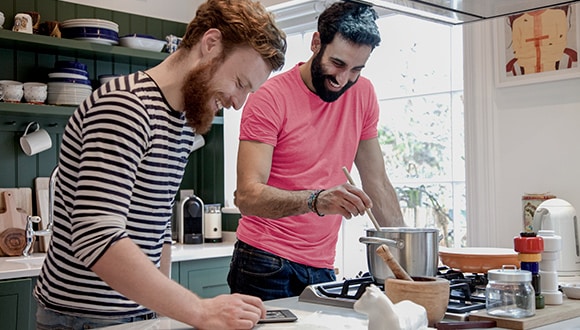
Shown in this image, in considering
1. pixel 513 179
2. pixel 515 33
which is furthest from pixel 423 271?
pixel 515 33

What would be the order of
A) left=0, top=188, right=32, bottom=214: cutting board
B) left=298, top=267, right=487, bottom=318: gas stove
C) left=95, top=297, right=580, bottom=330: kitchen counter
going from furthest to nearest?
left=0, top=188, right=32, bottom=214: cutting board, left=298, top=267, right=487, bottom=318: gas stove, left=95, top=297, right=580, bottom=330: kitchen counter

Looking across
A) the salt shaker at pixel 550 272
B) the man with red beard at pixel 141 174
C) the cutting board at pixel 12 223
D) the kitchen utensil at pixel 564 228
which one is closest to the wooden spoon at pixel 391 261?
the man with red beard at pixel 141 174

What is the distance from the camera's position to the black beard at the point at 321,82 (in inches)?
88.3

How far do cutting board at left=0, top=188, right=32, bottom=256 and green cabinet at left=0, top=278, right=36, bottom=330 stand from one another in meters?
0.47

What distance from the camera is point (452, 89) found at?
3.77 meters

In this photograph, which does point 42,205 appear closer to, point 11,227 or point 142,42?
point 11,227

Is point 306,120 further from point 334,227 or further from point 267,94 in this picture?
point 334,227

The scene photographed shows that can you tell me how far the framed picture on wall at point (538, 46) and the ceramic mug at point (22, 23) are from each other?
7.26 ft

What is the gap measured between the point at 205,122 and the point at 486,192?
180 centimetres

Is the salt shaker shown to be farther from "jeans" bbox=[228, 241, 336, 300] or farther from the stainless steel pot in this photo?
"jeans" bbox=[228, 241, 336, 300]

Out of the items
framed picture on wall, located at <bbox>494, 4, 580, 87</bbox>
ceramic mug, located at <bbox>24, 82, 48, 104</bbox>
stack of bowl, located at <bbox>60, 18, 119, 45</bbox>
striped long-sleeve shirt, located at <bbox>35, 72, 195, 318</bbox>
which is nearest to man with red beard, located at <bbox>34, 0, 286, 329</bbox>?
striped long-sleeve shirt, located at <bbox>35, 72, 195, 318</bbox>

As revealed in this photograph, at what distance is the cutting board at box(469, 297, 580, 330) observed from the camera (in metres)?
1.53

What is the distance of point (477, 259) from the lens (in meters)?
2.03

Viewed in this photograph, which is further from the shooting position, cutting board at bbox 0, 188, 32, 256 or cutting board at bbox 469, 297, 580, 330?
cutting board at bbox 0, 188, 32, 256
